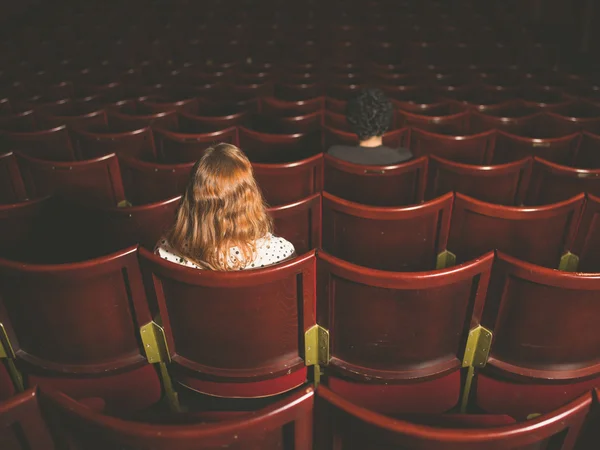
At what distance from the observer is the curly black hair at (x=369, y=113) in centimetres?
90

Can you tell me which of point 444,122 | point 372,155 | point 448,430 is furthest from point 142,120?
point 448,430

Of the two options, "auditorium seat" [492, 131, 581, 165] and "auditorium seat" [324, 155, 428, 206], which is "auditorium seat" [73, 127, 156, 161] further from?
"auditorium seat" [492, 131, 581, 165]

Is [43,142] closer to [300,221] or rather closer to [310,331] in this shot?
[300,221]

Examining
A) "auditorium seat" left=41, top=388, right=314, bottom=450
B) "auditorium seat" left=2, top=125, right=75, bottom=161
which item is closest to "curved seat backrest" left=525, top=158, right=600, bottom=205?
"auditorium seat" left=41, top=388, right=314, bottom=450

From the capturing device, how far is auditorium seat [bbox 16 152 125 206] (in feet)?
3.00

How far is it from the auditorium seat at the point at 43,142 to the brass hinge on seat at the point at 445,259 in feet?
3.29

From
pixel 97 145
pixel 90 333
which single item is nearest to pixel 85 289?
pixel 90 333

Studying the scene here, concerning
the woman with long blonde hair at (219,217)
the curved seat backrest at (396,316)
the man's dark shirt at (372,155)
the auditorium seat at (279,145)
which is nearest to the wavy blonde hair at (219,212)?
the woman with long blonde hair at (219,217)

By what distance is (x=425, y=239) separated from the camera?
2.35 feet

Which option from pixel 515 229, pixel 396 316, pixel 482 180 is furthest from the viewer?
pixel 482 180

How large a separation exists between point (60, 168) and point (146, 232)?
0.36 m

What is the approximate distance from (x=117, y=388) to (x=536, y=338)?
532mm

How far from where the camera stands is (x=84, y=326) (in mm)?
527

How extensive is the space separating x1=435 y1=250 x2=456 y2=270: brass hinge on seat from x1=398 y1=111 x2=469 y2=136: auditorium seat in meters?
0.64
